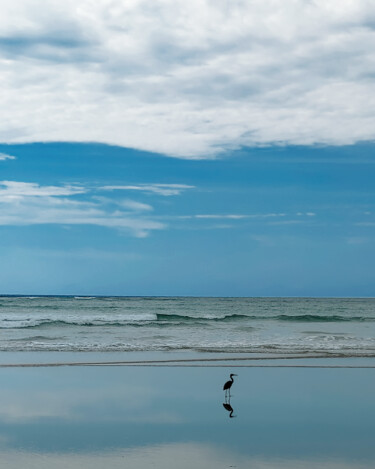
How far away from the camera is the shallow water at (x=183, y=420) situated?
24.1ft

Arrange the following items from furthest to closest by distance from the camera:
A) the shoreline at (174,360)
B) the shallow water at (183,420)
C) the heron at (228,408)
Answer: the shoreline at (174,360)
the heron at (228,408)
the shallow water at (183,420)

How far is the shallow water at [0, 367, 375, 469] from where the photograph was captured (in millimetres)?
7340

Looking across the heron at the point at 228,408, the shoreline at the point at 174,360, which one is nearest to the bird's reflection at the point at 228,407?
the heron at the point at 228,408

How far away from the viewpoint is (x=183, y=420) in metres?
9.36

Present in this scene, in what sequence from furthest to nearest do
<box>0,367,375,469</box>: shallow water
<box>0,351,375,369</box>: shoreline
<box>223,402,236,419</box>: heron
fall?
<box>0,351,375,369</box>: shoreline
<box>223,402,236,419</box>: heron
<box>0,367,375,469</box>: shallow water

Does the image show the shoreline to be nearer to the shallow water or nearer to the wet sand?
the wet sand

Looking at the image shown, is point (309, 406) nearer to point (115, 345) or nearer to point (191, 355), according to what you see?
point (191, 355)

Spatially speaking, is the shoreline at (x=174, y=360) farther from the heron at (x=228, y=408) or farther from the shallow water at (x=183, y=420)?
the heron at (x=228, y=408)

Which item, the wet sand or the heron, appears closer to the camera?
the wet sand

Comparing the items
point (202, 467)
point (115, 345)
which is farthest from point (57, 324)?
point (202, 467)

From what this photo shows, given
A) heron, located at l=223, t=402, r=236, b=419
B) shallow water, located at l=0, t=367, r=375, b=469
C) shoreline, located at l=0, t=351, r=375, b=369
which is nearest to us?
shallow water, located at l=0, t=367, r=375, b=469

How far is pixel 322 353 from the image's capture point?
19.2m

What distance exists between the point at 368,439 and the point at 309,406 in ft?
7.14

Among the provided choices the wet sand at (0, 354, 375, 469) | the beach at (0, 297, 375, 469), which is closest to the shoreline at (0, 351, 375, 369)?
the beach at (0, 297, 375, 469)
